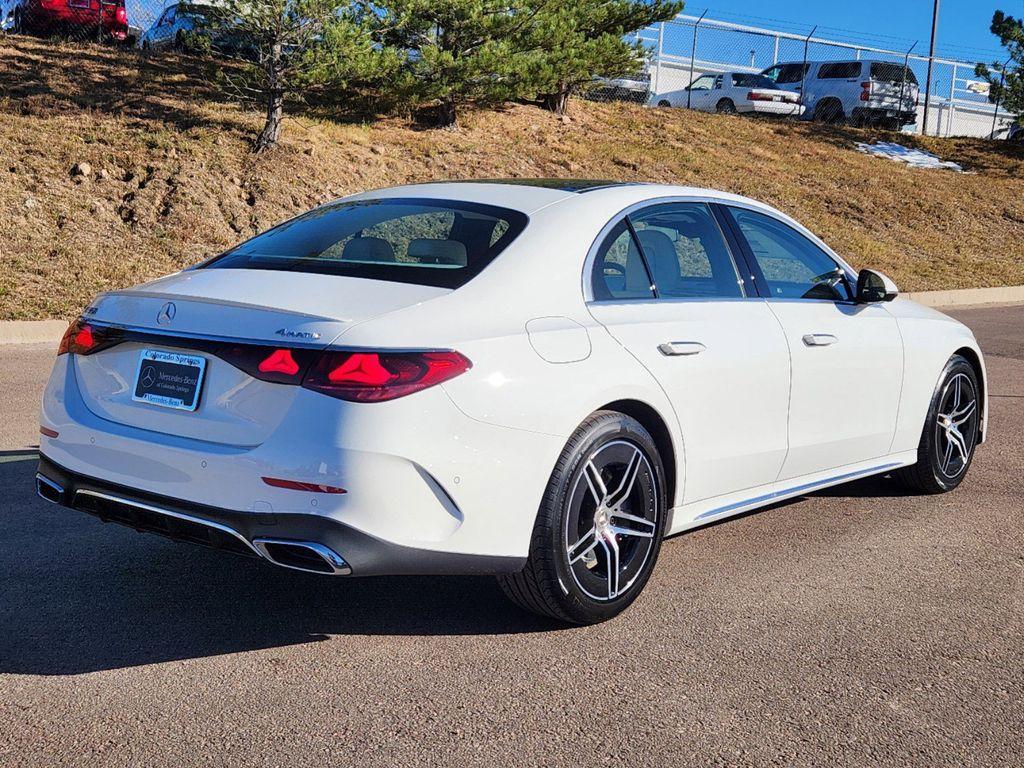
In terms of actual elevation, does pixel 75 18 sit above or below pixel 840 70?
below

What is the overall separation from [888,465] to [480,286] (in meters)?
2.82

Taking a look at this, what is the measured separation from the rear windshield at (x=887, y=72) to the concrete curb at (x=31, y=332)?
26190 mm

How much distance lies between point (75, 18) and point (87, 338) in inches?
851

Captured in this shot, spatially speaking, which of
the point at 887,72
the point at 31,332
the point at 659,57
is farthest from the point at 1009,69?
the point at 31,332

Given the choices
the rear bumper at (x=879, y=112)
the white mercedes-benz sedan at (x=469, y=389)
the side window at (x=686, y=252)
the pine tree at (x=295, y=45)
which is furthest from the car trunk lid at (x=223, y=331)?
the rear bumper at (x=879, y=112)

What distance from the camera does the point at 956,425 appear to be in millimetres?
6426

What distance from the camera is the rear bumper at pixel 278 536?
3.60 metres

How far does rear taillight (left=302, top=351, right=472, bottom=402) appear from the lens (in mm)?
3557

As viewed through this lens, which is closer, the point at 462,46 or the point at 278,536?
the point at 278,536

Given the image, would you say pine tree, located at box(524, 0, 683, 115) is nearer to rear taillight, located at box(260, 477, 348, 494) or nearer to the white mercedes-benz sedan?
the white mercedes-benz sedan

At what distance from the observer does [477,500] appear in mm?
3734

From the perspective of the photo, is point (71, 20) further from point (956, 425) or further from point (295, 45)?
point (956, 425)

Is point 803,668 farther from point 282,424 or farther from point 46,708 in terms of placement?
point 46,708

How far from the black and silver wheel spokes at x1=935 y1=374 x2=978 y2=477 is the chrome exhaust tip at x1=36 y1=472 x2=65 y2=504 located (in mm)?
4263
